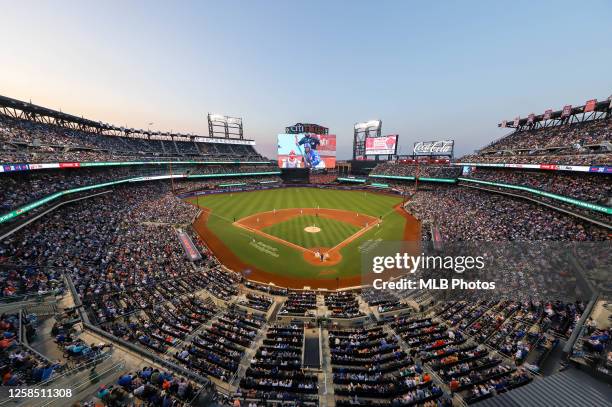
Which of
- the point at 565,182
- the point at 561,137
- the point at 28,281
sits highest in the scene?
the point at 561,137

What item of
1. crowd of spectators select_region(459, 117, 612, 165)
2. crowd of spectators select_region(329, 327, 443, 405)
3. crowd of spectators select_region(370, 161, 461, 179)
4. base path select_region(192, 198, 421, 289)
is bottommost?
base path select_region(192, 198, 421, 289)

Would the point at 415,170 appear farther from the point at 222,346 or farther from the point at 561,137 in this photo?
the point at 222,346

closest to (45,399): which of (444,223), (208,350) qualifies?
(208,350)

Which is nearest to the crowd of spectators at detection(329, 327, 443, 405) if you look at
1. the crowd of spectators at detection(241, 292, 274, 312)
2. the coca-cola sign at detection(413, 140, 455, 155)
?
the crowd of spectators at detection(241, 292, 274, 312)

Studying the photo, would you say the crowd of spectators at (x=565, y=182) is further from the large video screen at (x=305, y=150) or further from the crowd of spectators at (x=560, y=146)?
the large video screen at (x=305, y=150)

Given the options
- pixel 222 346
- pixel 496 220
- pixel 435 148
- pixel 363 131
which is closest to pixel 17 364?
pixel 222 346

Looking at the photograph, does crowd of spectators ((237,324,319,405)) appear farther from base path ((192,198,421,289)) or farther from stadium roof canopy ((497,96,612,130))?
stadium roof canopy ((497,96,612,130))

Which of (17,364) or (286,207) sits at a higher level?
(17,364)
